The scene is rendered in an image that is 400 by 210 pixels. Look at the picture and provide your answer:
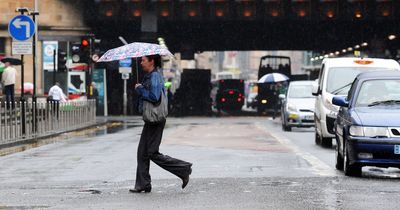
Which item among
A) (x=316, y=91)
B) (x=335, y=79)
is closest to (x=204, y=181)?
(x=335, y=79)

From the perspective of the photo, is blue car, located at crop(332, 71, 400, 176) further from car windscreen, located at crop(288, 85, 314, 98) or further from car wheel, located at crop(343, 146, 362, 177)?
car windscreen, located at crop(288, 85, 314, 98)

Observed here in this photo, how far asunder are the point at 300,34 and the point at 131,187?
165 ft

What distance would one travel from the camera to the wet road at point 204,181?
35.9ft

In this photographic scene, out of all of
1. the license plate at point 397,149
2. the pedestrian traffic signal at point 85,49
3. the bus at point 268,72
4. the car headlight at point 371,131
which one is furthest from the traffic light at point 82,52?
the bus at point 268,72

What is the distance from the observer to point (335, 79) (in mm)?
22328

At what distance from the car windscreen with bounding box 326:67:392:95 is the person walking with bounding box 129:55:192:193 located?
10197 mm

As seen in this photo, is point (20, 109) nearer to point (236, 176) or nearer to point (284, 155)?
point (284, 155)

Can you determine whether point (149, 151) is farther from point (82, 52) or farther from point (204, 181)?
point (82, 52)

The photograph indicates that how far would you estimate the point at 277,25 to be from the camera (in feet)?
187

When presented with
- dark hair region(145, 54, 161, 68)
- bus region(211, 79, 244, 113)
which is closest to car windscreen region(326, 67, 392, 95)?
dark hair region(145, 54, 161, 68)

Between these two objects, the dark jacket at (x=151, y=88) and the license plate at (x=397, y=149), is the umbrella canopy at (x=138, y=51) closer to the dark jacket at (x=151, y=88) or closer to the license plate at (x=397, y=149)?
the dark jacket at (x=151, y=88)

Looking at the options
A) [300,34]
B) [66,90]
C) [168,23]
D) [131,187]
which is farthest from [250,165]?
[300,34]

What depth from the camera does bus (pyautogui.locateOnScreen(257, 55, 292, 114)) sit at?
67.1 metres

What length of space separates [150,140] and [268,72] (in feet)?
183
